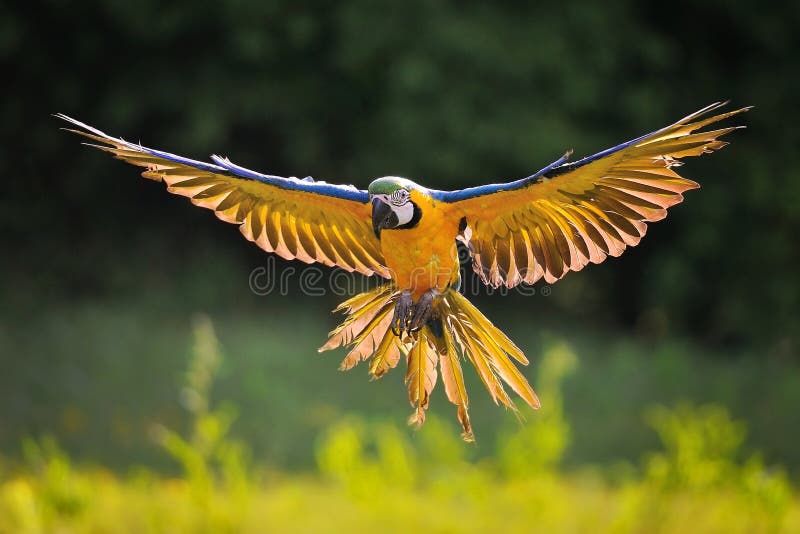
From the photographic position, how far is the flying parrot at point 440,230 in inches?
88.5

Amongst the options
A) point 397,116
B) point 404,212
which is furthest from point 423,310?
point 397,116

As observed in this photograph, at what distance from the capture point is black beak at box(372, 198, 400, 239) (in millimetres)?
2260

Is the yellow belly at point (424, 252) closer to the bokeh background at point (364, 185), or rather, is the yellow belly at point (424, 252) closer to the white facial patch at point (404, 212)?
the white facial patch at point (404, 212)

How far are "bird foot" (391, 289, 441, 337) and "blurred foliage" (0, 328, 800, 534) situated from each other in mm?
1790

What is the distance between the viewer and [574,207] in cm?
237

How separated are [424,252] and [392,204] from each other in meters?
0.20

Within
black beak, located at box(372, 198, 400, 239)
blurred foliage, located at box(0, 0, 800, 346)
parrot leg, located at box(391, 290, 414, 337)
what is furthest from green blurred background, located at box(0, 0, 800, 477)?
black beak, located at box(372, 198, 400, 239)

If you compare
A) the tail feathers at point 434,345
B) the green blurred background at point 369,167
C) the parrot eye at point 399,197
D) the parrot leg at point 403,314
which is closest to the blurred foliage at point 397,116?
the green blurred background at point 369,167

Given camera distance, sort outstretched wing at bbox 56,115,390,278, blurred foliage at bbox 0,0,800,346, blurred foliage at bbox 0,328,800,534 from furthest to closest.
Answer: blurred foliage at bbox 0,0,800,346
blurred foliage at bbox 0,328,800,534
outstretched wing at bbox 56,115,390,278

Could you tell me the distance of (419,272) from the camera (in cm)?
245

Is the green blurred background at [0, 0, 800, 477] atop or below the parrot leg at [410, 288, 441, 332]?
atop

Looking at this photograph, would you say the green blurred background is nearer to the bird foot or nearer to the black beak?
the bird foot

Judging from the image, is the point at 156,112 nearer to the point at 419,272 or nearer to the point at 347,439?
the point at 347,439

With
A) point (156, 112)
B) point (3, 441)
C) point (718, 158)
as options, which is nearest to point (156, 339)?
point (3, 441)
